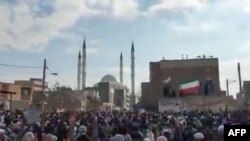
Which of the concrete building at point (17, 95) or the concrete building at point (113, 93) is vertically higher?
the concrete building at point (113, 93)

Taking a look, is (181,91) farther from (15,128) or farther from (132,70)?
(15,128)

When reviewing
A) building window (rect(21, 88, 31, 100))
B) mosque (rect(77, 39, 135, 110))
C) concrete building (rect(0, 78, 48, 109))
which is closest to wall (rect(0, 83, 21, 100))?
concrete building (rect(0, 78, 48, 109))

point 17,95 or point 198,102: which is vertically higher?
point 17,95

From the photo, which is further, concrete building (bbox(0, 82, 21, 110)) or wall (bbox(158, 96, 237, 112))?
concrete building (bbox(0, 82, 21, 110))

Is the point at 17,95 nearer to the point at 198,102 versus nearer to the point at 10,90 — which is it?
the point at 10,90

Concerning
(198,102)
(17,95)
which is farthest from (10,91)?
(198,102)

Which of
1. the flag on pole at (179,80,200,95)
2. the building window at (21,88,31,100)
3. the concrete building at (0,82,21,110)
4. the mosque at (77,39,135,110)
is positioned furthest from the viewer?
the mosque at (77,39,135,110)

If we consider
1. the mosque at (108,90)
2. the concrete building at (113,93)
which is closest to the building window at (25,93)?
the mosque at (108,90)

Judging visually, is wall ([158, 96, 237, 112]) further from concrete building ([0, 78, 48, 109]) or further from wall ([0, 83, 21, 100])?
wall ([0, 83, 21, 100])

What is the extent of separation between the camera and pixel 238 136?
509 centimetres

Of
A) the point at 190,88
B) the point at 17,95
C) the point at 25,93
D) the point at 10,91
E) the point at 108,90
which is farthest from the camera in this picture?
the point at 108,90

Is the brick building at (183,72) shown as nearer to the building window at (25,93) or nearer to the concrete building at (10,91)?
the building window at (25,93)

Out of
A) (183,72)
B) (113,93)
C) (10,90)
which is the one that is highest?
(183,72)

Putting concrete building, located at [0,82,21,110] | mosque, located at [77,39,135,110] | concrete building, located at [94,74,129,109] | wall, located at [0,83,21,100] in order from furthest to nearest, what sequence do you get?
concrete building, located at [94,74,129,109], mosque, located at [77,39,135,110], wall, located at [0,83,21,100], concrete building, located at [0,82,21,110]
